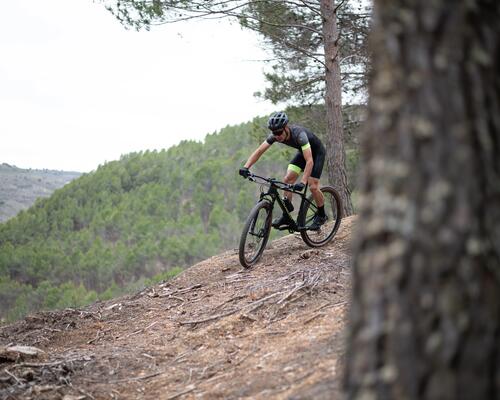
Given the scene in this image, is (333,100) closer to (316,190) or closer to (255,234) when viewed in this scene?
(316,190)

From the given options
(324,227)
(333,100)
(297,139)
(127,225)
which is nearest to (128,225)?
(127,225)

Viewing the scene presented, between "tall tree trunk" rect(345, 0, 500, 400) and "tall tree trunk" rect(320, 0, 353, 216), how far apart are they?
9250mm

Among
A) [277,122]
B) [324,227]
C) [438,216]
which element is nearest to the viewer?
[438,216]

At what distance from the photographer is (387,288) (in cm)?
157

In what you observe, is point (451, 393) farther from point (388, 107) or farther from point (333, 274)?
point (333, 274)

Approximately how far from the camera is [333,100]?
34.9 feet

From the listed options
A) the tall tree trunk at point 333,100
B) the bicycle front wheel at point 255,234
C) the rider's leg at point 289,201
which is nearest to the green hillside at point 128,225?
the tall tree trunk at point 333,100

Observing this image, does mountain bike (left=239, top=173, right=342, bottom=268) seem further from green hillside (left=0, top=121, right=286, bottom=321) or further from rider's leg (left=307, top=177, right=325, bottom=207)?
green hillside (left=0, top=121, right=286, bottom=321)

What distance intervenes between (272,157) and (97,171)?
5416 centimetres

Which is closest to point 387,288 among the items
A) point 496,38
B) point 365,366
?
point 365,366

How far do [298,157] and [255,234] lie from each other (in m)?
1.35

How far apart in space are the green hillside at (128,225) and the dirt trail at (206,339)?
106 ft

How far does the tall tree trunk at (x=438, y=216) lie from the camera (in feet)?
4.88

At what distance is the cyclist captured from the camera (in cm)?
692
